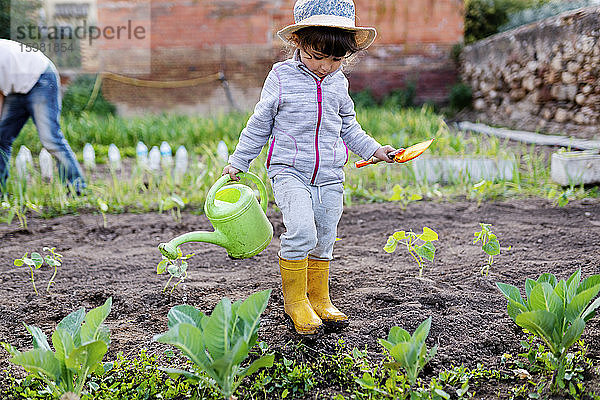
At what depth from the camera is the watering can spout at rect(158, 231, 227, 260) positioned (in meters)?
1.90

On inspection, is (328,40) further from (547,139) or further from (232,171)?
(547,139)

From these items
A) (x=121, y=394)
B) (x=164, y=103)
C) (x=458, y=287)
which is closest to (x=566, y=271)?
(x=458, y=287)

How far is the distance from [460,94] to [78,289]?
7184 mm

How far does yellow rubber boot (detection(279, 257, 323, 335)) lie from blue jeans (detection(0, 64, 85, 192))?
2542 mm

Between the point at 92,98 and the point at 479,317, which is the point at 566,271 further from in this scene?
the point at 92,98

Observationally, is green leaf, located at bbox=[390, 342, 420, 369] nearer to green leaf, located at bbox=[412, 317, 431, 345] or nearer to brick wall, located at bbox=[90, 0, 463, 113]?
green leaf, located at bbox=[412, 317, 431, 345]

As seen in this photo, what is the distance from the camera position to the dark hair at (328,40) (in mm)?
1882

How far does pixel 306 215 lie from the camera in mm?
1889

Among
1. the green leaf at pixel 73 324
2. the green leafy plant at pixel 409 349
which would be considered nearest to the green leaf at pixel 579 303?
the green leafy plant at pixel 409 349

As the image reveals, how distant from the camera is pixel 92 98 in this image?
30.9 feet

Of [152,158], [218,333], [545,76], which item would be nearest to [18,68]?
[152,158]

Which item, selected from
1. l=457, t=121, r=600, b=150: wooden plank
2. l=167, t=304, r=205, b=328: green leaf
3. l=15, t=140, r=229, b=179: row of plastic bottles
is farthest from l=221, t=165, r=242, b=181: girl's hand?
l=457, t=121, r=600, b=150: wooden plank

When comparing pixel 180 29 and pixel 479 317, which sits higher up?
pixel 180 29

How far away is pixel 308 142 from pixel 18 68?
8.68ft
